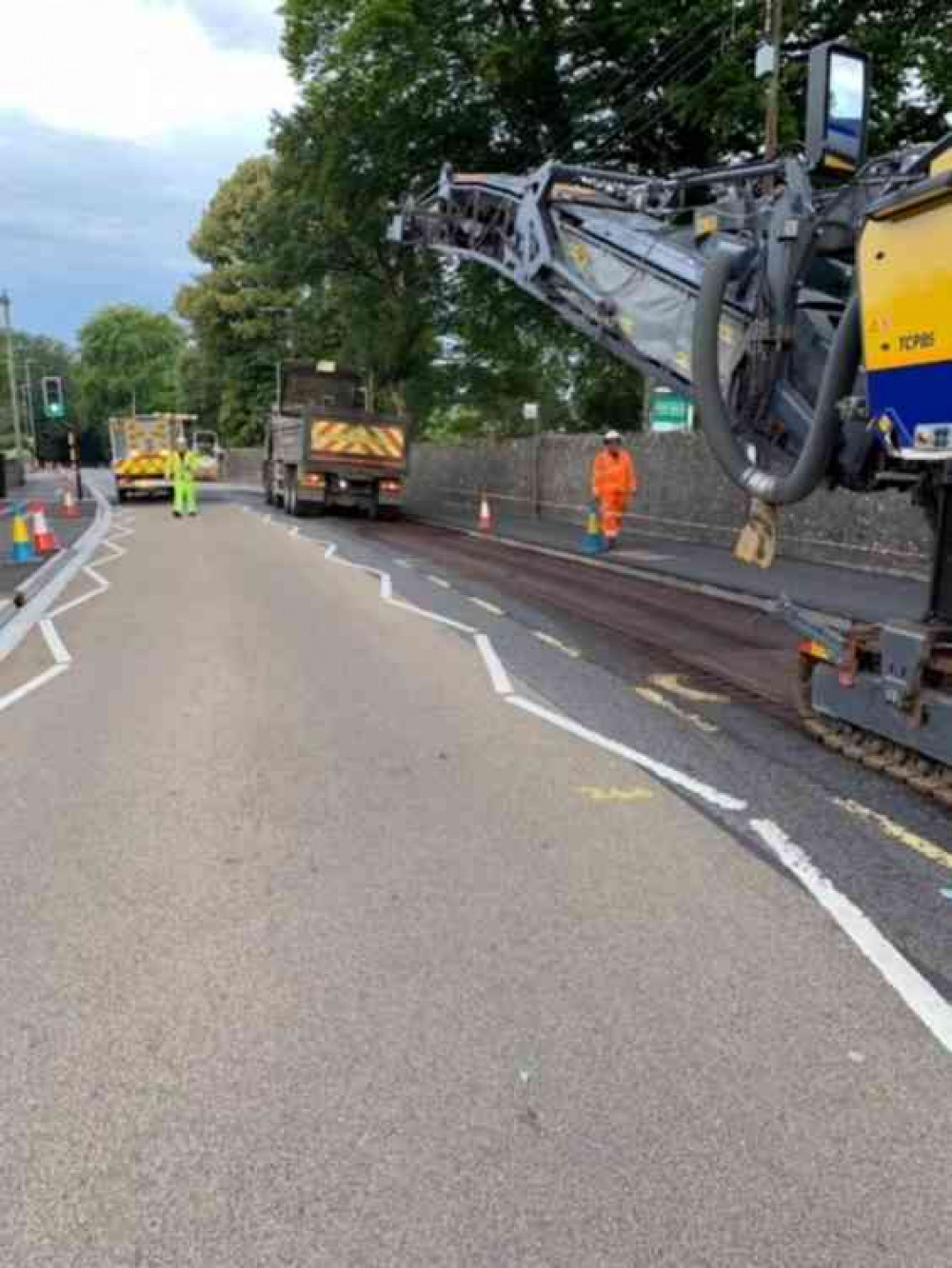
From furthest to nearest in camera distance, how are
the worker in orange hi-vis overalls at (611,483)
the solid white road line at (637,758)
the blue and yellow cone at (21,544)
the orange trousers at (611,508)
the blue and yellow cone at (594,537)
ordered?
1. the blue and yellow cone at (594,537)
2. the orange trousers at (611,508)
3. the worker in orange hi-vis overalls at (611,483)
4. the blue and yellow cone at (21,544)
5. the solid white road line at (637,758)

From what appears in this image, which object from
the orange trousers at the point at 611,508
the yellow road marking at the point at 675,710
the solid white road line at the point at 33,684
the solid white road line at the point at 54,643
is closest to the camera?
the yellow road marking at the point at 675,710

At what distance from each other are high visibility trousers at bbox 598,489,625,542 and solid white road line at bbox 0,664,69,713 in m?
10.2

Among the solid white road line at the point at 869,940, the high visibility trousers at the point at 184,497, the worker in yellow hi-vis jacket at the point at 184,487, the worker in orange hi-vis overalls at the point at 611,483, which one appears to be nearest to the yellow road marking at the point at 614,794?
the solid white road line at the point at 869,940

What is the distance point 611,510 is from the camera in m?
17.1

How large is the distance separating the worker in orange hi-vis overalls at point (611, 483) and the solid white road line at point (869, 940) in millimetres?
12090

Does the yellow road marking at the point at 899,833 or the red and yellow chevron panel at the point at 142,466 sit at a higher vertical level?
the red and yellow chevron panel at the point at 142,466

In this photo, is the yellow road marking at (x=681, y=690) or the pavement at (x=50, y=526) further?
the pavement at (x=50, y=526)

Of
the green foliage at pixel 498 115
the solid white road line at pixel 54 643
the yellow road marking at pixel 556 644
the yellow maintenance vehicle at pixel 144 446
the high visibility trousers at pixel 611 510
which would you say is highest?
the green foliage at pixel 498 115

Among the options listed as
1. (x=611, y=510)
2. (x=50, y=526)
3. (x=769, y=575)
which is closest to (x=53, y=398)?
(x=50, y=526)

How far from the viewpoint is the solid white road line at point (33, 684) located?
24.5 feet

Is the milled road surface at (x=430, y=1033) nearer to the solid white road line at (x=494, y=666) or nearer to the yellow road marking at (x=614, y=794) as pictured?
the yellow road marking at (x=614, y=794)

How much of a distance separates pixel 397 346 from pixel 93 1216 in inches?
1350

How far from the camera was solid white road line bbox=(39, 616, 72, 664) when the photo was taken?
898cm

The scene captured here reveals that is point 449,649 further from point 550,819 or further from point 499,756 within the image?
point 550,819
